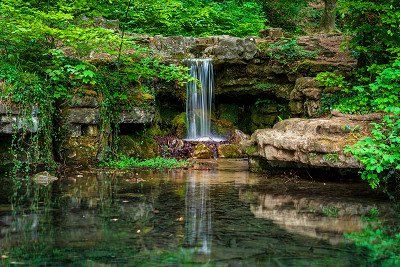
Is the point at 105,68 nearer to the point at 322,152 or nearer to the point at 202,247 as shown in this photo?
the point at 322,152

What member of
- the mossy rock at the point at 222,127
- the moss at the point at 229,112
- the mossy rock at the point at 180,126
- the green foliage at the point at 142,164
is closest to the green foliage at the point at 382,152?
the green foliage at the point at 142,164

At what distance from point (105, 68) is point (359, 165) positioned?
6.91 m

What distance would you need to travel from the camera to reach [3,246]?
4605 mm

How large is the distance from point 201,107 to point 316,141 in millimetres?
7699

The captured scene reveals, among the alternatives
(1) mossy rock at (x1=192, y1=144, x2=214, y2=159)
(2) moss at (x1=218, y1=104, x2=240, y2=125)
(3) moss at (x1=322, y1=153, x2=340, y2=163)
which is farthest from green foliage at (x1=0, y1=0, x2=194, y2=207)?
(3) moss at (x1=322, y1=153, x2=340, y2=163)

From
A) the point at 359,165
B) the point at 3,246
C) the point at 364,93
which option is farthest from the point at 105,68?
the point at 3,246

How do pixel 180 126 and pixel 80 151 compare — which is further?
pixel 180 126

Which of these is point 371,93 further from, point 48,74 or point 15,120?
point 15,120

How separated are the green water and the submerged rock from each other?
0.24 metres

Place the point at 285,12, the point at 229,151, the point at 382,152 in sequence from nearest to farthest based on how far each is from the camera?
the point at 382,152 < the point at 229,151 < the point at 285,12

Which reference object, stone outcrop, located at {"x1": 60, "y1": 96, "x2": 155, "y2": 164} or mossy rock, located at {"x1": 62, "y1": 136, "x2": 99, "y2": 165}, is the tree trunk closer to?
stone outcrop, located at {"x1": 60, "y1": 96, "x2": 155, "y2": 164}

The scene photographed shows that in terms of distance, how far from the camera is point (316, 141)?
319 inches

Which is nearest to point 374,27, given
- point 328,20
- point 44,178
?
point 44,178

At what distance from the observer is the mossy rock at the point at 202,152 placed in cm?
1312
